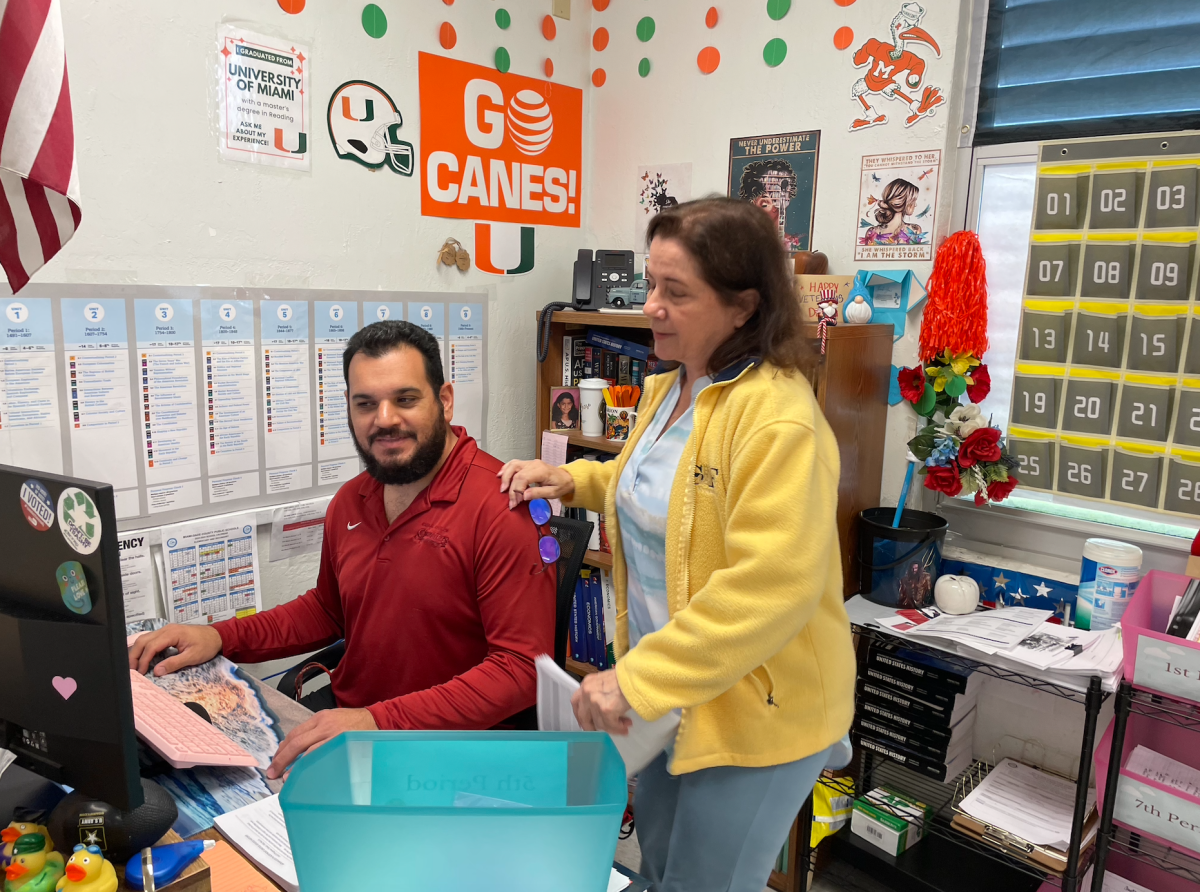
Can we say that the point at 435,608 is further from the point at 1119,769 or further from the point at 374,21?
the point at 374,21

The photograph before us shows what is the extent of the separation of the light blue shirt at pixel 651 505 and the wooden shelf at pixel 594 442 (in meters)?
1.08

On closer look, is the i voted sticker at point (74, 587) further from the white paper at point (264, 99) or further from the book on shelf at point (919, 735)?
the book on shelf at point (919, 735)

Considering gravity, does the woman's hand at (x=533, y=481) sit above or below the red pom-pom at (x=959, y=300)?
below

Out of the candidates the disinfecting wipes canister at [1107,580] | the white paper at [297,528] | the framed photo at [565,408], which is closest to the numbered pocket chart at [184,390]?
the white paper at [297,528]

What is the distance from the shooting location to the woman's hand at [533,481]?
1409mm

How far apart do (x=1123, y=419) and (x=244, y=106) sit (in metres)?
2.29

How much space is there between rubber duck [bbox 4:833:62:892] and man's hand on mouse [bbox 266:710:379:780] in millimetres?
361

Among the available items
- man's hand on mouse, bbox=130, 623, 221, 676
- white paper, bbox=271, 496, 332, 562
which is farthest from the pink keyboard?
white paper, bbox=271, 496, 332, 562

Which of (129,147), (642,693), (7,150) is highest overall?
(129,147)

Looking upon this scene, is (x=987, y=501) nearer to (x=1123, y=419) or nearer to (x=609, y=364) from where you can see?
(x=1123, y=419)

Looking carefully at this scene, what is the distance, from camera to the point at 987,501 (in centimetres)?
208

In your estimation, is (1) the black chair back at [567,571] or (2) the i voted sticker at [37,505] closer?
(2) the i voted sticker at [37,505]

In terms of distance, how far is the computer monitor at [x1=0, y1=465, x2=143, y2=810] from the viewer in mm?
791

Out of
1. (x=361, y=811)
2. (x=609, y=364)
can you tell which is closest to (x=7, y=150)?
(x=361, y=811)
